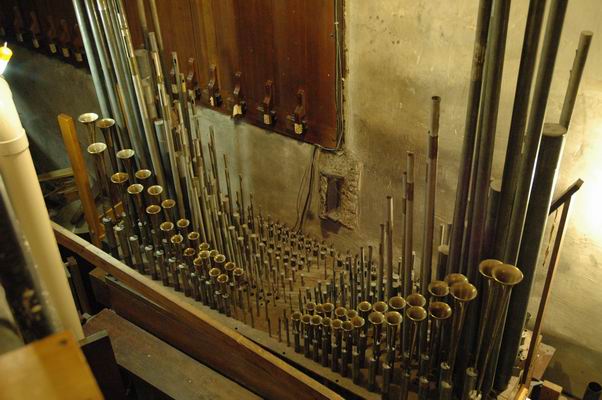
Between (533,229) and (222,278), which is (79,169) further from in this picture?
(533,229)

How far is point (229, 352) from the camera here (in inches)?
119

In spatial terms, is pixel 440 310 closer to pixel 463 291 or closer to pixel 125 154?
pixel 463 291

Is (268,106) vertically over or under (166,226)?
over

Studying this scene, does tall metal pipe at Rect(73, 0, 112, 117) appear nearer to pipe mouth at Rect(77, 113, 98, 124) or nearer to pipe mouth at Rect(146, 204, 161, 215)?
pipe mouth at Rect(77, 113, 98, 124)

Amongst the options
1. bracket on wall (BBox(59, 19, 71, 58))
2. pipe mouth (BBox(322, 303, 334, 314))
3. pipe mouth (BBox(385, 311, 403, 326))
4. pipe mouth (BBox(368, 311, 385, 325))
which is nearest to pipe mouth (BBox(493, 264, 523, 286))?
pipe mouth (BBox(385, 311, 403, 326))

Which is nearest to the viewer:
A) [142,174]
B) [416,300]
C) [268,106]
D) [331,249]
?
[416,300]

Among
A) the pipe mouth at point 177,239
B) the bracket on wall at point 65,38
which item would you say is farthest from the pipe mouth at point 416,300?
the bracket on wall at point 65,38

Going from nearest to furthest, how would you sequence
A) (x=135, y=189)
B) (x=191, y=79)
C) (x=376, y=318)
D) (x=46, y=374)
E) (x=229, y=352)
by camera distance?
(x=46, y=374) → (x=376, y=318) → (x=229, y=352) → (x=135, y=189) → (x=191, y=79)

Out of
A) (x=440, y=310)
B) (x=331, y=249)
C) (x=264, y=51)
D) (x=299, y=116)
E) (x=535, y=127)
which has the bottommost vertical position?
(x=331, y=249)

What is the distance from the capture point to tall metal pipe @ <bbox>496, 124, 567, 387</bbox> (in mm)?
2045

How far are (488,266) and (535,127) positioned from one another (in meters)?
0.57

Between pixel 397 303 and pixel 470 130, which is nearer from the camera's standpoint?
pixel 470 130

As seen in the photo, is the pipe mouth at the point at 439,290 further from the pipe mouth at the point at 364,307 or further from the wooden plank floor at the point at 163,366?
the wooden plank floor at the point at 163,366

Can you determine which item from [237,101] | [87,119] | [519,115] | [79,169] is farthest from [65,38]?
[519,115]
